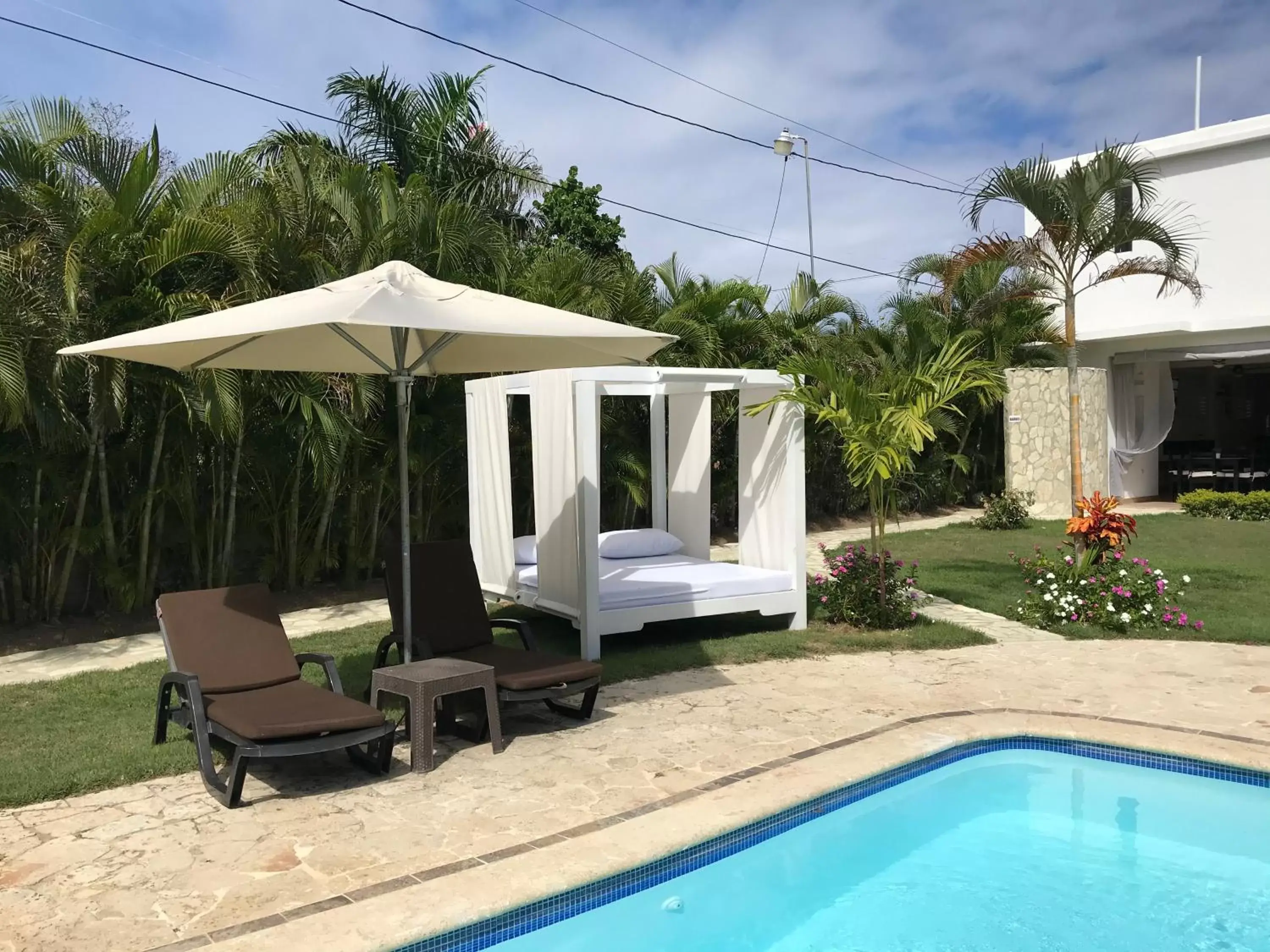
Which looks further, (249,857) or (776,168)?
(776,168)

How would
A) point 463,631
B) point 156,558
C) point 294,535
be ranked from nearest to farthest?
1. point 463,631
2. point 156,558
3. point 294,535

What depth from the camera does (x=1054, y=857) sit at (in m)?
4.87

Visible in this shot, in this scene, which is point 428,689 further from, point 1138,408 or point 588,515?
point 1138,408

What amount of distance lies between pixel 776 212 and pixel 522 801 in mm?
23661

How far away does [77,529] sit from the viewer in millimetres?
8445

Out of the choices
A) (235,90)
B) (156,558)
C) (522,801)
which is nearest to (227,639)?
(522,801)

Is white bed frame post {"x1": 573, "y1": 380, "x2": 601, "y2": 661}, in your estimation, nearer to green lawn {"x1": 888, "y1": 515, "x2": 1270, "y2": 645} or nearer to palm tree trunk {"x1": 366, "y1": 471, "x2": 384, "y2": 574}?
palm tree trunk {"x1": 366, "y1": 471, "x2": 384, "y2": 574}

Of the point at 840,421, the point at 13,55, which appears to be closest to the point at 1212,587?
the point at 840,421

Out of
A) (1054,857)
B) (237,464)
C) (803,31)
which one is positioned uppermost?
(803,31)

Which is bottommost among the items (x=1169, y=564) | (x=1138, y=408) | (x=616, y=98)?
(x=1169, y=564)

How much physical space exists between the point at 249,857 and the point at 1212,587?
10.1 metres

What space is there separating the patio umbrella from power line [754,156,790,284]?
19.1 metres

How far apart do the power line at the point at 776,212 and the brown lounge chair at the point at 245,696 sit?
808 inches

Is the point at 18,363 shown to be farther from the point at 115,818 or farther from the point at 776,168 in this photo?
the point at 776,168
